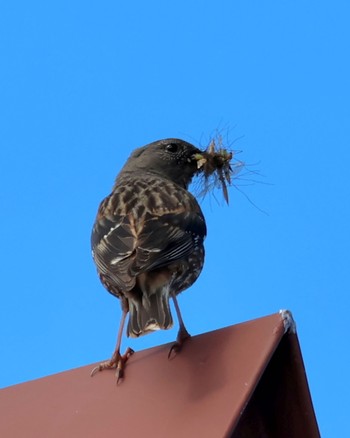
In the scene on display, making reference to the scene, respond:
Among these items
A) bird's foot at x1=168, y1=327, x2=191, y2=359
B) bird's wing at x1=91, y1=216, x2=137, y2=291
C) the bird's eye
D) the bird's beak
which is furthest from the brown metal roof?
the bird's eye

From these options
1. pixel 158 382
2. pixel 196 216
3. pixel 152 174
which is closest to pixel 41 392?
pixel 158 382

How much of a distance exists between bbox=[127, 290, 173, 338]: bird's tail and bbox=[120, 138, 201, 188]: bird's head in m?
2.27

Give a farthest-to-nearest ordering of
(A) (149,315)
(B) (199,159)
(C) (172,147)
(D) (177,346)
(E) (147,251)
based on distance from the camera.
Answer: (C) (172,147), (B) (199,159), (E) (147,251), (A) (149,315), (D) (177,346)

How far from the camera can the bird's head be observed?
21.5 feet

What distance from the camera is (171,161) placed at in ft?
21.6

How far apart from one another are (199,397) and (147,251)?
1.21 meters

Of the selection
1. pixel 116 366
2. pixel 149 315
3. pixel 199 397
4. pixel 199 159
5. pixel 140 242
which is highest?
pixel 199 159

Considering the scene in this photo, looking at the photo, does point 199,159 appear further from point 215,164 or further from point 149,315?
point 149,315

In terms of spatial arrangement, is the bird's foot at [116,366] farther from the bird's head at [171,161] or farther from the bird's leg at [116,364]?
the bird's head at [171,161]

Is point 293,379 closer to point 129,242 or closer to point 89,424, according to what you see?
point 89,424

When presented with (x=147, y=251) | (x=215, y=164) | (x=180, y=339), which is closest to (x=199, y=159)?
(x=215, y=164)

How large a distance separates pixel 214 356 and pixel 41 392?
86 centimetres

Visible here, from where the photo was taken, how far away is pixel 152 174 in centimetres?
641

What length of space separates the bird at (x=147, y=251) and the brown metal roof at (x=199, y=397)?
0.15 metres
